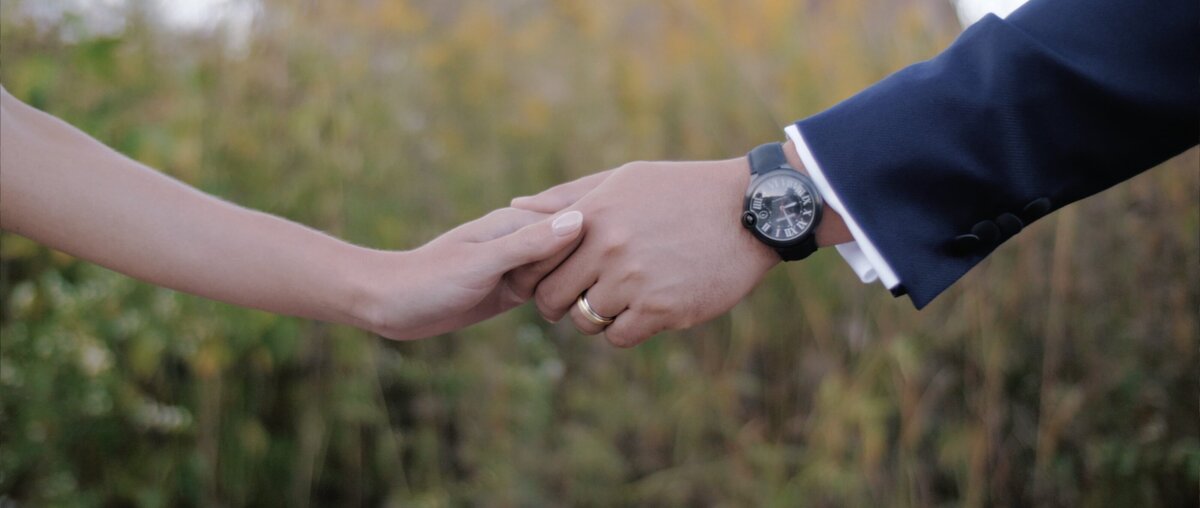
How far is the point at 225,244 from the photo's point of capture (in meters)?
1.43

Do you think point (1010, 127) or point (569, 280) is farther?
point (569, 280)

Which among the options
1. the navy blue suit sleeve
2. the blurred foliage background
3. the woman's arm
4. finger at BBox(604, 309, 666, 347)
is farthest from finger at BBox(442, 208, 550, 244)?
the blurred foliage background

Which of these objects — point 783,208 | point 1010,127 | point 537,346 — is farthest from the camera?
point 537,346

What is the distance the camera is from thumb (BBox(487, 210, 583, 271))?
1.51 meters

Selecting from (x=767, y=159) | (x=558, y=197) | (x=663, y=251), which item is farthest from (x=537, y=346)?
(x=767, y=159)

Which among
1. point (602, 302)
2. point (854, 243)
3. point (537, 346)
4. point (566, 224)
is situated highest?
point (566, 224)

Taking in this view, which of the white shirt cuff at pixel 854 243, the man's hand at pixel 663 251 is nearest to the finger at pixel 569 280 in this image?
the man's hand at pixel 663 251

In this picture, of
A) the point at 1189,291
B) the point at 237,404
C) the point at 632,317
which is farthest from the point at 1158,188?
the point at 237,404

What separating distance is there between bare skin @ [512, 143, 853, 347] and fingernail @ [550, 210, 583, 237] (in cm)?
6

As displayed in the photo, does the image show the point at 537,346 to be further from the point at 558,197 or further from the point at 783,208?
the point at 783,208

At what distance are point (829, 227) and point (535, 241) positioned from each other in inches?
18.3

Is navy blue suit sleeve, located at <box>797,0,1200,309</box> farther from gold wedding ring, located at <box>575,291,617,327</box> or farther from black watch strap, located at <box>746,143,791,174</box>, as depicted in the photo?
gold wedding ring, located at <box>575,291,617,327</box>

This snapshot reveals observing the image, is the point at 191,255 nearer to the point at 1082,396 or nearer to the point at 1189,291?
the point at 1082,396

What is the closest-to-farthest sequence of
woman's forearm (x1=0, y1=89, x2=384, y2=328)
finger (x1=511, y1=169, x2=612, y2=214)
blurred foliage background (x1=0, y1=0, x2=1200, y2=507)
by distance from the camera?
woman's forearm (x1=0, y1=89, x2=384, y2=328), finger (x1=511, y1=169, x2=612, y2=214), blurred foliage background (x1=0, y1=0, x2=1200, y2=507)
